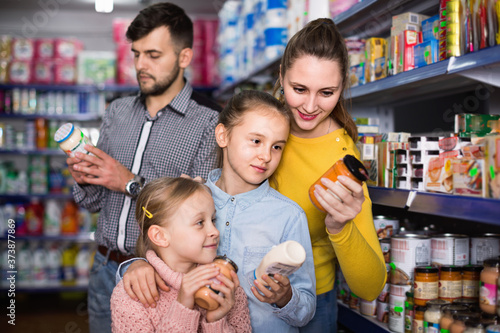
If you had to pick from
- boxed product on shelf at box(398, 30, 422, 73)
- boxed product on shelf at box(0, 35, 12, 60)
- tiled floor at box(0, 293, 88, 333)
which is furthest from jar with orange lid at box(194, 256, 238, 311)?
boxed product on shelf at box(0, 35, 12, 60)

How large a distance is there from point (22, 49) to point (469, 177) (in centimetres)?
567

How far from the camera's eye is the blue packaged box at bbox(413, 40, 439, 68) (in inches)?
67.9

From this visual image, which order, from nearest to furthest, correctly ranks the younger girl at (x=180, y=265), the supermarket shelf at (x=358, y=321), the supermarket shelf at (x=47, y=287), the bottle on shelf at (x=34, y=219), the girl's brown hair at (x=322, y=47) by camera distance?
the younger girl at (x=180, y=265) → the girl's brown hair at (x=322, y=47) → the supermarket shelf at (x=358, y=321) → the supermarket shelf at (x=47, y=287) → the bottle on shelf at (x=34, y=219)

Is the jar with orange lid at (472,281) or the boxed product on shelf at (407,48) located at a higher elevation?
the boxed product on shelf at (407,48)

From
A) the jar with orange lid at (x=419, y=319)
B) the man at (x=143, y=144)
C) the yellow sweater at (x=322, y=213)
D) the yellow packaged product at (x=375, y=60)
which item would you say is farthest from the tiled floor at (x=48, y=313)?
the yellow packaged product at (x=375, y=60)

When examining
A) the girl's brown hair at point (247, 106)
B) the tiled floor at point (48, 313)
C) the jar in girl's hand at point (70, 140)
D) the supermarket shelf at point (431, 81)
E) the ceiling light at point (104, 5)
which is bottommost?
the tiled floor at point (48, 313)

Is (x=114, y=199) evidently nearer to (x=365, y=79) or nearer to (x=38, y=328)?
(x=365, y=79)

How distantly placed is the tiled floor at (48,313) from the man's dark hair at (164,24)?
3.27 metres

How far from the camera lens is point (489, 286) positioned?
1.49 m

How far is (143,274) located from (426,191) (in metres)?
0.99

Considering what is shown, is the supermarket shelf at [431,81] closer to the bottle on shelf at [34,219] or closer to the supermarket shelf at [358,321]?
the supermarket shelf at [358,321]

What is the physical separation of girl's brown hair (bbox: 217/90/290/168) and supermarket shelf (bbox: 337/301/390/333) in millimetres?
973

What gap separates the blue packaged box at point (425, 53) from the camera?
67.9 inches

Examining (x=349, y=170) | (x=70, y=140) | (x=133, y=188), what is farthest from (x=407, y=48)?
(x=70, y=140)
